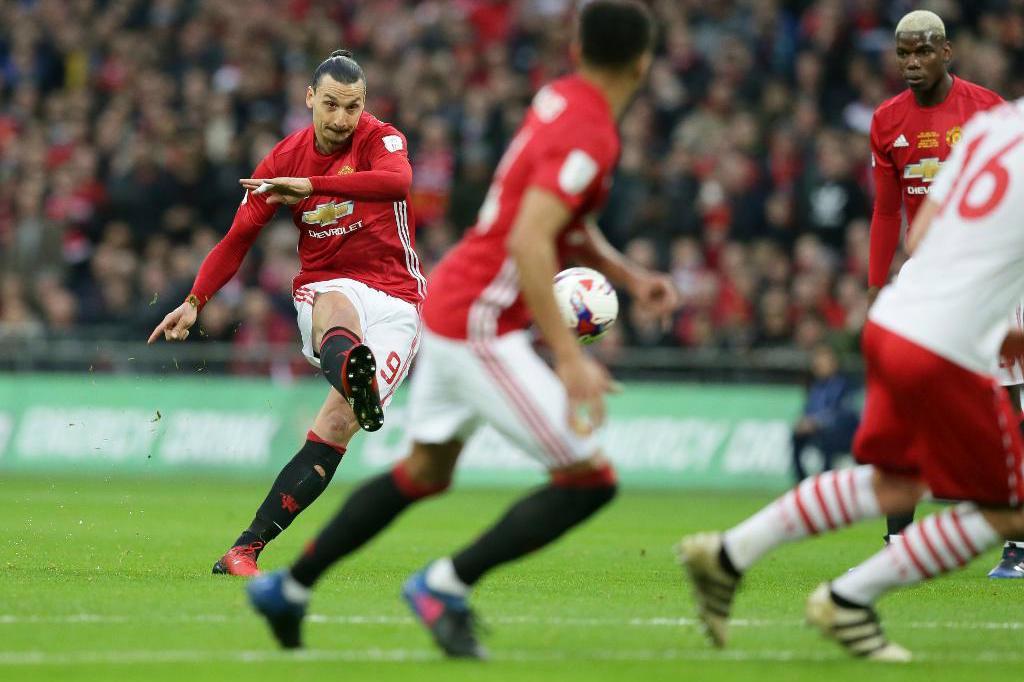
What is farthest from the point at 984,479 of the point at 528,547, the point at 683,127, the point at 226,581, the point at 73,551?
the point at 683,127

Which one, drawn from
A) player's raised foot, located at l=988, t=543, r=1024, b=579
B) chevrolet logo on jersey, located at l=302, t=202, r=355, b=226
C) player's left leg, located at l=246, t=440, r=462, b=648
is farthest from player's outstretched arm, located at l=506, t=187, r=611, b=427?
player's raised foot, located at l=988, t=543, r=1024, b=579

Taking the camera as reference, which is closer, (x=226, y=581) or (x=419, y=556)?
(x=226, y=581)

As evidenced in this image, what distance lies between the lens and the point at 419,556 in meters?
10.7

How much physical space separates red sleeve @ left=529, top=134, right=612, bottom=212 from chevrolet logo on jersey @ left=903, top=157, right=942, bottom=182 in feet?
14.4

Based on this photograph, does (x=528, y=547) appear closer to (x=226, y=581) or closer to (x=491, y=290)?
(x=491, y=290)

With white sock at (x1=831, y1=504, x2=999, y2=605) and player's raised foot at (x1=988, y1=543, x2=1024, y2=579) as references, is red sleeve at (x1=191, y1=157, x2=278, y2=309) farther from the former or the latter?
player's raised foot at (x1=988, y1=543, x2=1024, y2=579)

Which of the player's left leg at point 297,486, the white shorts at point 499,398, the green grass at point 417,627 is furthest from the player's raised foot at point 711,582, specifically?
the player's left leg at point 297,486

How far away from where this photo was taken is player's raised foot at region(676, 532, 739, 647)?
6340 millimetres

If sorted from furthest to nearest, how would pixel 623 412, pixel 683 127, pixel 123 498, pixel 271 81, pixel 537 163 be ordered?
pixel 271 81, pixel 683 127, pixel 623 412, pixel 123 498, pixel 537 163

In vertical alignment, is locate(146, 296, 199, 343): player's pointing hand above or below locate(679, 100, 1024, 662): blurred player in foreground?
below

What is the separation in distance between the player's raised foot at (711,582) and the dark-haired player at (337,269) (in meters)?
2.81

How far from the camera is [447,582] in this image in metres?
5.95

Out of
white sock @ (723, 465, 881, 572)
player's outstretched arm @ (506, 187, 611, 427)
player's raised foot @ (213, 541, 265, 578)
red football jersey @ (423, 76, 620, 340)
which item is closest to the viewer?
player's outstretched arm @ (506, 187, 611, 427)

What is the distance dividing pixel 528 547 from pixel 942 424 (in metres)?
1.53
